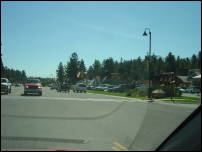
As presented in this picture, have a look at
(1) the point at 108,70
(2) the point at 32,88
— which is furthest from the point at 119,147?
(1) the point at 108,70

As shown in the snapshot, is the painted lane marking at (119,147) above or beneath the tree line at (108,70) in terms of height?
beneath

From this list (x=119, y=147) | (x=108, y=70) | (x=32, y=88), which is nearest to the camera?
(x=119, y=147)

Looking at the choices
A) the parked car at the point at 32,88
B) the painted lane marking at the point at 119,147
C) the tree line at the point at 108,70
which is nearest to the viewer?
the painted lane marking at the point at 119,147

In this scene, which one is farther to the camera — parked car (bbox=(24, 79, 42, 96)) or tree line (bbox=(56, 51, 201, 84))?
tree line (bbox=(56, 51, 201, 84))

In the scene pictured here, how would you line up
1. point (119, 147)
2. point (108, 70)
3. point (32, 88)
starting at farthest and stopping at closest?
point (108, 70), point (32, 88), point (119, 147)

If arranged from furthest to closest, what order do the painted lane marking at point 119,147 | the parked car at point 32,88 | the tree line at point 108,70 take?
the tree line at point 108,70
the parked car at point 32,88
the painted lane marking at point 119,147

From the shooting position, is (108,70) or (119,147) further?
(108,70)

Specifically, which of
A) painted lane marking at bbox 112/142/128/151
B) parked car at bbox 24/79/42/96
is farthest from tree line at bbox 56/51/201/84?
painted lane marking at bbox 112/142/128/151

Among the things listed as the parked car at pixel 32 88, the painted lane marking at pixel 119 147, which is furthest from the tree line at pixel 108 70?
the painted lane marking at pixel 119 147

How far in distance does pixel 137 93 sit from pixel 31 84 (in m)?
15.6

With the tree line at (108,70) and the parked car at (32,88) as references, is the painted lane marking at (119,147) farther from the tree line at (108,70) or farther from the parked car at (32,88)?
the tree line at (108,70)

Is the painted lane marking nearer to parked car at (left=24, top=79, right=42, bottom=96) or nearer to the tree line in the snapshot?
parked car at (left=24, top=79, right=42, bottom=96)

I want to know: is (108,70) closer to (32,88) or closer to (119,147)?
(32,88)

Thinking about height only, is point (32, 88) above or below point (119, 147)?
above
